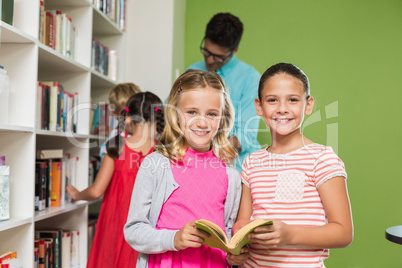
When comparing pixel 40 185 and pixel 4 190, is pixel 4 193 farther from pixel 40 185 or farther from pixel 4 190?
pixel 40 185

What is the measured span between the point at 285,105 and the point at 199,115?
0.91ft

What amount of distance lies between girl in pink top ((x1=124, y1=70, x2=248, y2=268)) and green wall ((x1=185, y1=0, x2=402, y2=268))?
1212 mm

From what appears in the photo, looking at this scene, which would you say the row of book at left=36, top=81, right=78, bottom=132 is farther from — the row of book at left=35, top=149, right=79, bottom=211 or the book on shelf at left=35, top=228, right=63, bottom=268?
the book on shelf at left=35, top=228, right=63, bottom=268

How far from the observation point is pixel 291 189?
113cm

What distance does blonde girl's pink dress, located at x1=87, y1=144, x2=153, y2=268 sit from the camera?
2.03 meters

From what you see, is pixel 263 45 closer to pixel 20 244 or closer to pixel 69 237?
pixel 69 237

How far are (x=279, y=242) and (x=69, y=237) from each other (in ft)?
5.34

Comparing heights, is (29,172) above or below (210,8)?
below

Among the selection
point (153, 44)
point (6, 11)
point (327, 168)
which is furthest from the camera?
point (153, 44)

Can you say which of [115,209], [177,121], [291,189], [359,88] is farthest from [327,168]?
[359,88]

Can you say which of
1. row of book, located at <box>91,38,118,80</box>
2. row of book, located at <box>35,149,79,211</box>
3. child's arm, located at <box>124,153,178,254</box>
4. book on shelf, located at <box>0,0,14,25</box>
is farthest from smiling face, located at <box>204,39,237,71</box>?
child's arm, located at <box>124,153,178,254</box>

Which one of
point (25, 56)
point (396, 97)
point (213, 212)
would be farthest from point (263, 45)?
point (213, 212)

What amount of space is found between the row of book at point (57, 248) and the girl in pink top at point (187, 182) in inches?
40.8

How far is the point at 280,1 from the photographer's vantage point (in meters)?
3.12
